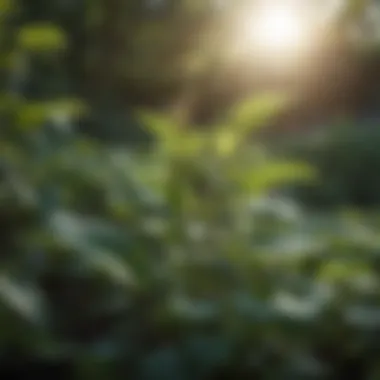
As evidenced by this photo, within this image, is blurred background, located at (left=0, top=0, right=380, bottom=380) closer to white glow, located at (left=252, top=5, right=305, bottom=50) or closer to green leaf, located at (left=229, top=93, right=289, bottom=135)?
green leaf, located at (left=229, top=93, right=289, bottom=135)

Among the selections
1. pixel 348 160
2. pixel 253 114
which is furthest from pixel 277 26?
pixel 348 160

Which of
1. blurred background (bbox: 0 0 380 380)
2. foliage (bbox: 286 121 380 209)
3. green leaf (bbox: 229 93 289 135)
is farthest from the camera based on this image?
foliage (bbox: 286 121 380 209)

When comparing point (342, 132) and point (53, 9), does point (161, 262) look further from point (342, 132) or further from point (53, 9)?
point (342, 132)

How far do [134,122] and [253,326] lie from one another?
3.82 ft

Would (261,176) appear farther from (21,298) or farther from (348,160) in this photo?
(348,160)

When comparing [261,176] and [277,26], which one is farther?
[277,26]

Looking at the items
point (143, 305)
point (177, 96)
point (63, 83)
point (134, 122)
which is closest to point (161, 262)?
point (143, 305)

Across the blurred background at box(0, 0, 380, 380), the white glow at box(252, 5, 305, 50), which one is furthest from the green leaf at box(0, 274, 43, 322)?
the white glow at box(252, 5, 305, 50)

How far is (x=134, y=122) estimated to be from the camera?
2.25 m

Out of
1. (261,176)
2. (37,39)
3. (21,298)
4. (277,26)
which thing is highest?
(277,26)

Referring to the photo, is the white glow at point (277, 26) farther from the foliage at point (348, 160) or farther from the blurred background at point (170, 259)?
the foliage at point (348, 160)

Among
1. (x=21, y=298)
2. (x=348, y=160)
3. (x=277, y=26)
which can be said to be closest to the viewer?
(x=21, y=298)

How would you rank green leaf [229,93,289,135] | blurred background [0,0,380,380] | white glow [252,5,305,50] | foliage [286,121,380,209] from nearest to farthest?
blurred background [0,0,380,380], green leaf [229,93,289,135], white glow [252,5,305,50], foliage [286,121,380,209]

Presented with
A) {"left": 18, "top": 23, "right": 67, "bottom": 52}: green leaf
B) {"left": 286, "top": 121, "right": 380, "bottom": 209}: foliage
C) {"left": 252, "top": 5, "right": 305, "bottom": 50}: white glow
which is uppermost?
{"left": 286, "top": 121, "right": 380, "bottom": 209}: foliage
